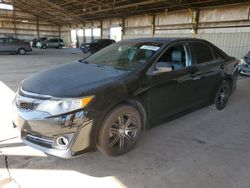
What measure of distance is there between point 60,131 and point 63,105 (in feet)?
0.89

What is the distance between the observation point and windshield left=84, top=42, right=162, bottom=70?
126 inches

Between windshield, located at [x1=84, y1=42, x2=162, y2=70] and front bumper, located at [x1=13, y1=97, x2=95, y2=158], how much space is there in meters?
1.08

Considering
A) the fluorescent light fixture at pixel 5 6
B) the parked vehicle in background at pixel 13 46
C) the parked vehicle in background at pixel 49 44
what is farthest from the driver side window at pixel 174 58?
the fluorescent light fixture at pixel 5 6

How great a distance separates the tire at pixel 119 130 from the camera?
102 inches

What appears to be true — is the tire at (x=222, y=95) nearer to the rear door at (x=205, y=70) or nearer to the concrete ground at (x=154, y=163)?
the rear door at (x=205, y=70)

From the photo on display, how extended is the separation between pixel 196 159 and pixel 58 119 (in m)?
1.75

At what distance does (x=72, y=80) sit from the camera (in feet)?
9.01

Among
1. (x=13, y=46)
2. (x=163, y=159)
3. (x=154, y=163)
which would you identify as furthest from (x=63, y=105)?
(x=13, y=46)

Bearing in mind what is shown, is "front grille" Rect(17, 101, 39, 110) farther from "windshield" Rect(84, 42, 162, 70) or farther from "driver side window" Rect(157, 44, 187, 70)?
"driver side window" Rect(157, 44, 187, 70)

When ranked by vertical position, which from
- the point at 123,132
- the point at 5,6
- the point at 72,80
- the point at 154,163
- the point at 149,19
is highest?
the point at 5,6

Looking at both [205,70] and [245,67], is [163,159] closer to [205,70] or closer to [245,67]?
[205,70]

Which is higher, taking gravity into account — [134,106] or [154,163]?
[134,106]

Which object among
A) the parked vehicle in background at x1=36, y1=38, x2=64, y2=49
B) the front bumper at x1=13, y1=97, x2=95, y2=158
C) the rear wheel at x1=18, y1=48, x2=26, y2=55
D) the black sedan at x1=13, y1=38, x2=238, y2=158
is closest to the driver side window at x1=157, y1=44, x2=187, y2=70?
the black sedan at x1=13, y1=38, x2=238, y2=158

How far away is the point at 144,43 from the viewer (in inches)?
141
